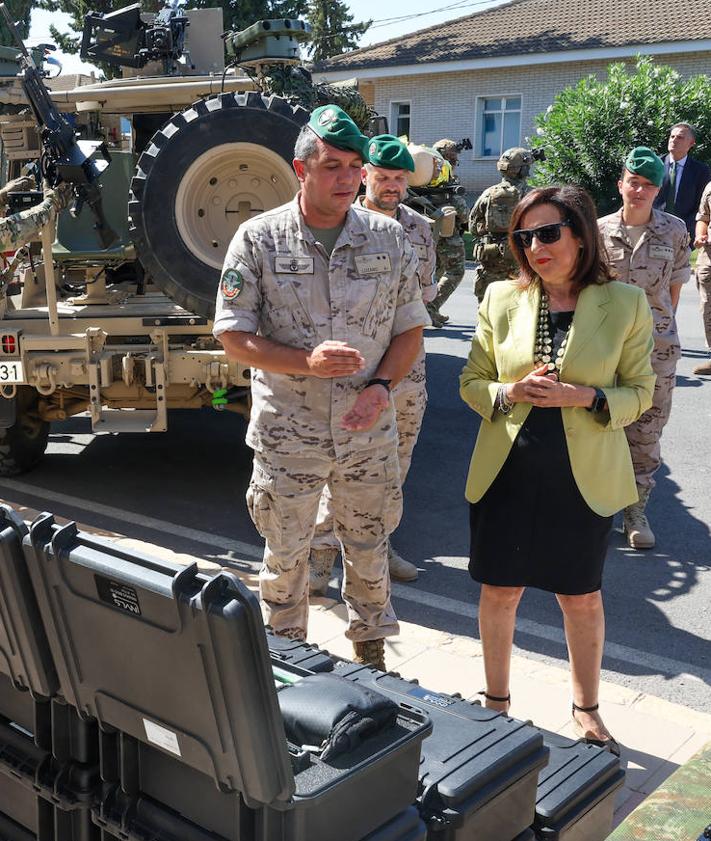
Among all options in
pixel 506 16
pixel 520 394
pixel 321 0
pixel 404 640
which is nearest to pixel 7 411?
pixel 404 640

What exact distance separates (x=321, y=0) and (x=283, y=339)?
35.1m

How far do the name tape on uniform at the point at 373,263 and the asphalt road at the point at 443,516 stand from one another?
34.7 inches

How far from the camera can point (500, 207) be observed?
9.30m

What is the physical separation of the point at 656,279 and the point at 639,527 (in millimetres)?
1189

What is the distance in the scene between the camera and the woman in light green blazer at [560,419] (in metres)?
3.05

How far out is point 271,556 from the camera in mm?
3377

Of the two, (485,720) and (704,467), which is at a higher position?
(485,720)

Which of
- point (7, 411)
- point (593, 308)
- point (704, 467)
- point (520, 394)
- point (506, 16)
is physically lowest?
point (704, 467)

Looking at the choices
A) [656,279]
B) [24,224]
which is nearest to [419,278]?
[656,279]

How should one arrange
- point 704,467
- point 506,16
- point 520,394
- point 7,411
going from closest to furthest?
1. point 520,394
2. point 7,411
3. point 704,467
4. point 506,16

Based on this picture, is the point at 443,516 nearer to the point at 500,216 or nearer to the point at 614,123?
the point at 500,216

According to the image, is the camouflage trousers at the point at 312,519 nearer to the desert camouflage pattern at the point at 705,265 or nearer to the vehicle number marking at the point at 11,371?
the vehicle number marking at the point at 11,371

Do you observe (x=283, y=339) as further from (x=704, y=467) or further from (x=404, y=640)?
(x=704, y=467)

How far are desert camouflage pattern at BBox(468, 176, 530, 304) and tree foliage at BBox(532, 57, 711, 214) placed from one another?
9.41 meters
